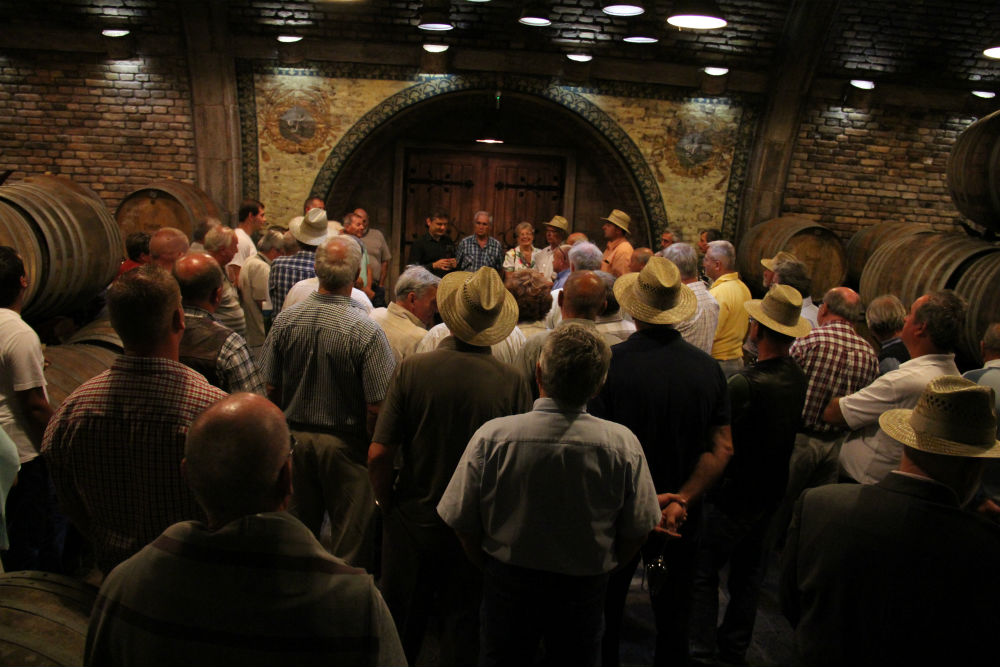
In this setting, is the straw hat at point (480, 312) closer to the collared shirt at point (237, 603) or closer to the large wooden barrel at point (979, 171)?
the collared shirt at point (237, 603)

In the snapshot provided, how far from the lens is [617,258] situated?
652 cm

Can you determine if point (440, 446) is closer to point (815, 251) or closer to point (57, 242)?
point (57, 242)

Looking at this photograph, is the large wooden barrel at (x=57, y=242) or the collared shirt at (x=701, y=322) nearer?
the collared shirt at (x=701, y=322)

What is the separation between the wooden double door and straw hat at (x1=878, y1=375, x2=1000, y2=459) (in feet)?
28.7

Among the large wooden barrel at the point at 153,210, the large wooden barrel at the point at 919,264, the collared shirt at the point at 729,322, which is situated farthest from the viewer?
the large wooden barrel at the point at 153,210

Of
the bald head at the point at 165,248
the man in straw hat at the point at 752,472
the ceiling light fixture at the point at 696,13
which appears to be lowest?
the man in straw hat at the point at 752,472

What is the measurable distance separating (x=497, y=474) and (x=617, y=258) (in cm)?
454

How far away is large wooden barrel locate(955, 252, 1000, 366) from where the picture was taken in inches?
223

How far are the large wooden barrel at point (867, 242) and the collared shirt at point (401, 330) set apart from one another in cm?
642

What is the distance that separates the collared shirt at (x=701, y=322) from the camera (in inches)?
177

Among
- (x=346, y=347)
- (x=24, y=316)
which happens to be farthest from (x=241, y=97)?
(x=346, y=347)

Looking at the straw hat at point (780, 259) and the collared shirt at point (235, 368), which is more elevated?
the straw hat at point (780, 259)

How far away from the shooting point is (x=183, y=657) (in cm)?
135

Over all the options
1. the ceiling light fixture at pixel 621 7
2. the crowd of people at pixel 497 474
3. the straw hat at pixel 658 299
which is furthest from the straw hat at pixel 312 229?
the straw hat at pixel 658 299
